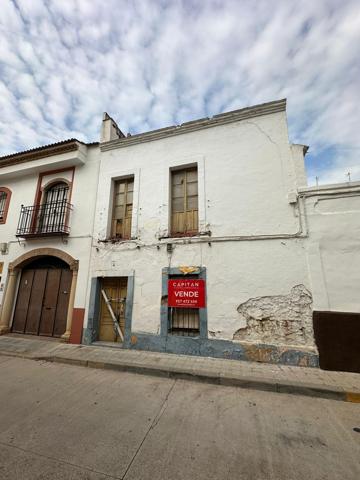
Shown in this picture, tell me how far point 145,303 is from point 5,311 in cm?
537

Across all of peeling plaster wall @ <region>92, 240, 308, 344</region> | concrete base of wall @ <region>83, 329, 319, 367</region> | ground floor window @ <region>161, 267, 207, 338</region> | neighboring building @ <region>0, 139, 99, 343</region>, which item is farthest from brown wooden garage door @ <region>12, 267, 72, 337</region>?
ground floor window @ <region>161, 267, 207, 338</region>

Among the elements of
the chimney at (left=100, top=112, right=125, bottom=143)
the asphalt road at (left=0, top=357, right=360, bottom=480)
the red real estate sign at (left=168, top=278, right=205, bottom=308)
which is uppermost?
the chimney at (left=100, top=112, right=125, bottom=143)

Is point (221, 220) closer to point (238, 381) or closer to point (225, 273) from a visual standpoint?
point (225, 273)

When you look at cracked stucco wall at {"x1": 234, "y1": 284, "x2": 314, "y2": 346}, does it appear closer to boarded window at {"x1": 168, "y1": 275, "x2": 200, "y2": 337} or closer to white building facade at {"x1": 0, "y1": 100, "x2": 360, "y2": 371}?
white building facade at {"x1": 0, "y1": 100, "x2": 360, "y2": 371}

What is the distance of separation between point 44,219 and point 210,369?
24.4 ft

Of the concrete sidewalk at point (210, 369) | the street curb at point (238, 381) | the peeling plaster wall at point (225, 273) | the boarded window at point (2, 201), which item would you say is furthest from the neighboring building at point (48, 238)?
the street curb at point (238, 381)

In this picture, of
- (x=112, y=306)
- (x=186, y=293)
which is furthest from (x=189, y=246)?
(x=112, y=306)

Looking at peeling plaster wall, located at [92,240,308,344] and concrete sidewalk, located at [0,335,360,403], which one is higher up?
peeling plaster wall, located at [92,240,308,344]

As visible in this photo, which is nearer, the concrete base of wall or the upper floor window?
the concrete base of wall

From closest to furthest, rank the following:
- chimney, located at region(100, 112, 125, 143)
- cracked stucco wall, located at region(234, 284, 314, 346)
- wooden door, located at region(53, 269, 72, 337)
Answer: cracked stucco wall, located at region(234, 284, 314, 346)
wooden door, located at region(53, 269, 72, 337)
chimney, located at region(100, 112, 125, 143)

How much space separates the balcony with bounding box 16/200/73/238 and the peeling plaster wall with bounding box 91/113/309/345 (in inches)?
50.1

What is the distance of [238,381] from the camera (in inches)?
152

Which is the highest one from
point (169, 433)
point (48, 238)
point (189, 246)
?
point (48, 238)

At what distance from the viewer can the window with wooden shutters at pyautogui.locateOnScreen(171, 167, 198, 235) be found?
623 centimetres
